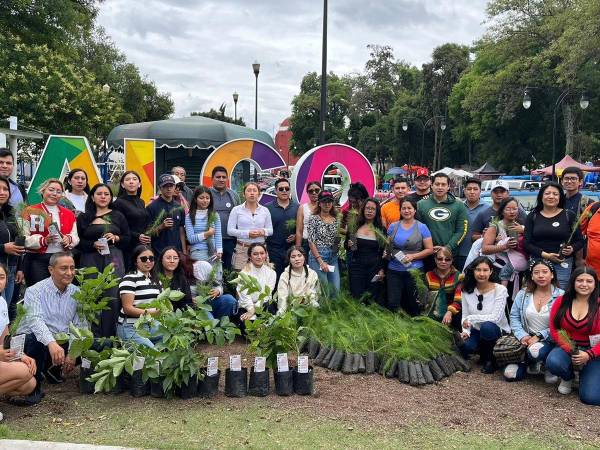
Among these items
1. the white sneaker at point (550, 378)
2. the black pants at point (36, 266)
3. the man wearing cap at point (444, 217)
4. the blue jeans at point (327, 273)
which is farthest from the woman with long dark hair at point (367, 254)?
the black pants at point (36, 266)

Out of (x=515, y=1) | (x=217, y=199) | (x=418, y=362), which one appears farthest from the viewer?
(x=515, y=1)

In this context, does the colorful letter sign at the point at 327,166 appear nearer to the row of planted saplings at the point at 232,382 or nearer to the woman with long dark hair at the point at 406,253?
the woman with long dark hair at the point at 406,253

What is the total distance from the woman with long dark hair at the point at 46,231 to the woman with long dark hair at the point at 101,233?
14 centimetres

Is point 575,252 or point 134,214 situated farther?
point 134,214

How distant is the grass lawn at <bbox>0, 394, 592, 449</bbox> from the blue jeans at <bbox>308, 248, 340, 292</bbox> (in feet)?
7.58

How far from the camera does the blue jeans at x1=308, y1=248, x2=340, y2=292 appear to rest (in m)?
6.88

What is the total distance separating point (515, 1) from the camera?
121 feet

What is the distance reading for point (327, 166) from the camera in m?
8.88

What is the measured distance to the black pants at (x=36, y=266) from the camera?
19.1ft

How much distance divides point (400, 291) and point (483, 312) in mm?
1054

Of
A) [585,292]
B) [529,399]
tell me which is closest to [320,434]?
[529,399]

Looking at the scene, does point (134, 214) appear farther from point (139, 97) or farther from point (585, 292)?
point (139, 97)

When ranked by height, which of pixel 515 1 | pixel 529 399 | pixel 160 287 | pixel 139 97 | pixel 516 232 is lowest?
pixel 529 399

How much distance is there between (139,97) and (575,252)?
149 ft
